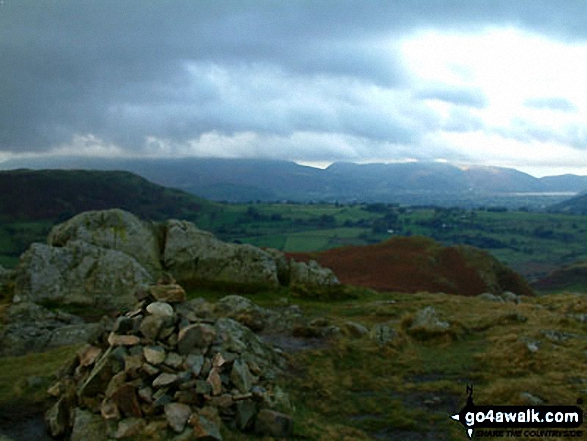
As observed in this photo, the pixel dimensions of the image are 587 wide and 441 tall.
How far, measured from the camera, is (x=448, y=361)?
2056 cm

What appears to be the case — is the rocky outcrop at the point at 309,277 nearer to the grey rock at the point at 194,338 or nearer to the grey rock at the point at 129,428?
the grey rock at the point at 194,338

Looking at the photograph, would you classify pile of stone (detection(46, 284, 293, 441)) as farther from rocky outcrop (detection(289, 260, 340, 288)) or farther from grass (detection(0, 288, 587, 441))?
rocky outcrop (detection(289, 260, 340, 288))

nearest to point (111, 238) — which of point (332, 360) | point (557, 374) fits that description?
point (332, 360)

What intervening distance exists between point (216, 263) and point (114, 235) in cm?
794

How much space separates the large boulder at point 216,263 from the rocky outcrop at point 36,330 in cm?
1047

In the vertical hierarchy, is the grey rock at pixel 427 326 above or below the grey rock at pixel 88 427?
below

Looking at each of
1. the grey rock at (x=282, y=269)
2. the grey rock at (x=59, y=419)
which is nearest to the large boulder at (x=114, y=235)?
the grey rock at (x=282, y=269)

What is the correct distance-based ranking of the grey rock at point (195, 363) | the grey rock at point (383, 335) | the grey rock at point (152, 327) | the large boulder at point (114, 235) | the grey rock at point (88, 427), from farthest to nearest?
the large boulder at point (114, 235)
the grey rock at point (383, 335)
the grey rock at point (152, 327)
the grey rock at point (195, 363)
the grey rock at point (88, 427)

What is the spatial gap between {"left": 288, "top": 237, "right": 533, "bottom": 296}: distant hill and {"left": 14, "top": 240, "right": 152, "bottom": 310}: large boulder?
30210mm

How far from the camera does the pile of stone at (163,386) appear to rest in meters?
12.5

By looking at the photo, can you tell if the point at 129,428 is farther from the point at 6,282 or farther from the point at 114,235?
the point at 6,282

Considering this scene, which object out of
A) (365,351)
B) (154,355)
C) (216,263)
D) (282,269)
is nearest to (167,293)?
(154,355)

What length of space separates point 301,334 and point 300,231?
548 feet

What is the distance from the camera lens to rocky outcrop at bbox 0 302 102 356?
22469 mm
